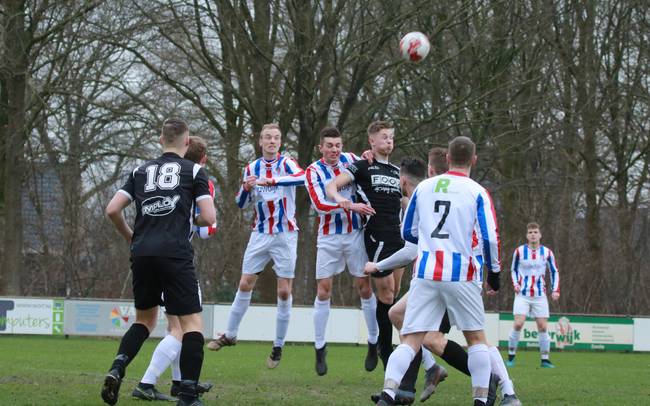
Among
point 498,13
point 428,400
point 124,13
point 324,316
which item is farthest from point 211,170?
point 428,400

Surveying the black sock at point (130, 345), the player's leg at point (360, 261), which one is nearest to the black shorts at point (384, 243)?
the player's leg at point (360, 261)

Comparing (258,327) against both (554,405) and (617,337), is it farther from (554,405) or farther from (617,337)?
(554,405)

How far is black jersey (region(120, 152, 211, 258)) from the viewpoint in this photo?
7.93m

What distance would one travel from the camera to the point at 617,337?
2573cm

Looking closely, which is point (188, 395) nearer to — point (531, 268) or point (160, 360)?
point (160, 360)

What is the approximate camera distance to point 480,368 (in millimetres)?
8078

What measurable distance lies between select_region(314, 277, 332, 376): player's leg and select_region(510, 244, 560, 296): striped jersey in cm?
811

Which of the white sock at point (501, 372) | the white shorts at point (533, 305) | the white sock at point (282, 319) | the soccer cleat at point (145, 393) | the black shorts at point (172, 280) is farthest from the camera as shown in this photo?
the white shorts at point (533, 305)

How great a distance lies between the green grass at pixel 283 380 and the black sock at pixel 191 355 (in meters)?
0.83

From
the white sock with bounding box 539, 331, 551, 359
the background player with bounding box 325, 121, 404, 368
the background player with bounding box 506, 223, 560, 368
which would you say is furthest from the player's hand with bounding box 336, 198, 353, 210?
the background player with bounding box 506, 223, 560, 368

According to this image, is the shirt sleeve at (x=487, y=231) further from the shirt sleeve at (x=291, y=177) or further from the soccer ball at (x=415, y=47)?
the soccer ball at (x=415, y=47)

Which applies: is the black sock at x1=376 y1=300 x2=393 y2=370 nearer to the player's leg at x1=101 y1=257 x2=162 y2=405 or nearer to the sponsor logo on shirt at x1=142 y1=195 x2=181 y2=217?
the player's leg at x1=101 y1=257 x2=162 y2=405

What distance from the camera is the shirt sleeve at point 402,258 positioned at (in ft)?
28.3

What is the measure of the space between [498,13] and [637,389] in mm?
16545
